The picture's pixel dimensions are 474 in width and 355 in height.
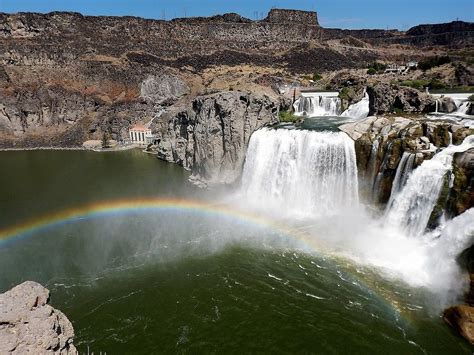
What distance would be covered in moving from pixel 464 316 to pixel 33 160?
50.8 metres

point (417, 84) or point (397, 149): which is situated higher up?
point (417, 84)

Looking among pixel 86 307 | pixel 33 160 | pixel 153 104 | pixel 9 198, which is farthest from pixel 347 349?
pixel 153 104

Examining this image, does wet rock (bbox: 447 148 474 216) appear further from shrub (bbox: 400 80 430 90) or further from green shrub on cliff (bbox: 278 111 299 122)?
shrub (bbox: 400 80 430 90)

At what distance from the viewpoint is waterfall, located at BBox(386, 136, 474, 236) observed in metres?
21.1

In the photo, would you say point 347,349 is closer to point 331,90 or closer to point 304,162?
point 304,162

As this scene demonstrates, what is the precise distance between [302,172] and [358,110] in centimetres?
1487

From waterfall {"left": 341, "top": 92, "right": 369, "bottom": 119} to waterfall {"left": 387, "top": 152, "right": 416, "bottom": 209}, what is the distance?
15.6 m

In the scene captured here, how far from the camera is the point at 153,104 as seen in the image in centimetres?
6475

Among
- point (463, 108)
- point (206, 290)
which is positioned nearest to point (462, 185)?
A: point (206, 290)

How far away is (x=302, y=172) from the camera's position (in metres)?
29.1

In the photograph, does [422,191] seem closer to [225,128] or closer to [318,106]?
[225,128]

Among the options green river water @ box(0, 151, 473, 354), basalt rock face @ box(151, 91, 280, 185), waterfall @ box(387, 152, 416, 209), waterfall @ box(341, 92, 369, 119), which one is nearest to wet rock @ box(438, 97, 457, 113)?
waterfall @ box(341, 92, 369, 119)

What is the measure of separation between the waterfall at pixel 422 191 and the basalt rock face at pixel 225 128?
1676 centimetres

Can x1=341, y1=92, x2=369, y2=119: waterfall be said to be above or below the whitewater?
above
